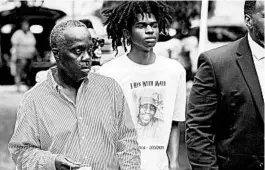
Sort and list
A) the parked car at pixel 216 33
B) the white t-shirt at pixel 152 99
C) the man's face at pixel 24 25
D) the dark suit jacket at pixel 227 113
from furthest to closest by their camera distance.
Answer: the parked car at pixel 216 33 < the man's face at pixel 24 25 < the white t-shirt at pixel 152 99 < the dark suit jacket at pixel 227 113

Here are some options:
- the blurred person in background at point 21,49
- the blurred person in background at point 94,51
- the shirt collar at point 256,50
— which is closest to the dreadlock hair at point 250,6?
the shirt collar at point 256,50

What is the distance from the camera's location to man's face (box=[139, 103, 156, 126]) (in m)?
4.21

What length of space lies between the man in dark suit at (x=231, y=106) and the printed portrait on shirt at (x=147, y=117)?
42.5 inches

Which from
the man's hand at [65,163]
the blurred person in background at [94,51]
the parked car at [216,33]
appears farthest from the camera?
the parked car at [216,33]

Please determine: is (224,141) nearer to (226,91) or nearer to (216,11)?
(226,91)

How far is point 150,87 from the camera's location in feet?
13.9

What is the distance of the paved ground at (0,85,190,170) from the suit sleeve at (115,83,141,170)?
2.14 metres

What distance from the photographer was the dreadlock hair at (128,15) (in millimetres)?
4410

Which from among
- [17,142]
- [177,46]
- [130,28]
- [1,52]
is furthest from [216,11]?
[17,142]

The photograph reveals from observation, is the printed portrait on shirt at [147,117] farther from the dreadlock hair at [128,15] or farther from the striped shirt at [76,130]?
the striped shirt at [76,130]

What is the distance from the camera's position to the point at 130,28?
Result: 14.5ft

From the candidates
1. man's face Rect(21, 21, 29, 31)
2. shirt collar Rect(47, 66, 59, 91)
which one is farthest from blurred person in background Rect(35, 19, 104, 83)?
shirt collar Rect(47, 66, 59, 91)

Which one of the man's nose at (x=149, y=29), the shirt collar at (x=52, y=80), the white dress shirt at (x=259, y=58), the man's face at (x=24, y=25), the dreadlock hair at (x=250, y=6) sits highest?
the dreadlock hair at (x=250, y=6)

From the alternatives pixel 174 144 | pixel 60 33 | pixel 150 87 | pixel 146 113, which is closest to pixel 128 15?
pixel 150 87
